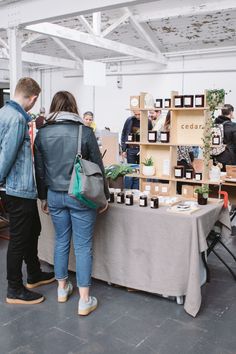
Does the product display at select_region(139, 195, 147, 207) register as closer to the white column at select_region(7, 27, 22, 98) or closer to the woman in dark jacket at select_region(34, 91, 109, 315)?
the woman in dark jacket at select_region(34, 91, 109, 315)

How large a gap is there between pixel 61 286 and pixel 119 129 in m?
7.71

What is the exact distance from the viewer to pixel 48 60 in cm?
964

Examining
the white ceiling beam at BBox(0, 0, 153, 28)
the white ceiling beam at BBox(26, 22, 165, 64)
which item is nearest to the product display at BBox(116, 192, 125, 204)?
the white ceiling beam at BBox(0, 0, 153, 28)

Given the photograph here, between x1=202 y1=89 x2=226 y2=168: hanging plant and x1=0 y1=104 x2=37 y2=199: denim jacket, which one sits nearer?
x1=0 y1=104 x2=37 y2=199: denim jacket

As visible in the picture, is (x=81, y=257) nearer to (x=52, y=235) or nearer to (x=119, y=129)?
(x=52, y=235)

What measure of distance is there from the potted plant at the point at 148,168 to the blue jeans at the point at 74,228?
0.90 m

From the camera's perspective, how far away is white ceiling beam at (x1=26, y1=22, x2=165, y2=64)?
555 cm

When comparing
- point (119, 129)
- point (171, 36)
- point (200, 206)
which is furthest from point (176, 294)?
point (119, 129)

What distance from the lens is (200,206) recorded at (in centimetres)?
275

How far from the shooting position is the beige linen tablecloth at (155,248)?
96.8 inches

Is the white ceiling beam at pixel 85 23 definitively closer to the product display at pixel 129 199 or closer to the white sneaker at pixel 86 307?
the product display at pixel 129 199

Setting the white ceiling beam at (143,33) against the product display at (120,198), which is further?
the white ceiling beam at (143,33)

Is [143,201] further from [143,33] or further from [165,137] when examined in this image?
[143,33]

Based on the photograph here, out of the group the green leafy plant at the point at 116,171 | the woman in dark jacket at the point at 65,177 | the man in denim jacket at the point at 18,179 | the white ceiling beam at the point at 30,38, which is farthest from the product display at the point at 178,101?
the white ceiling beam at the point at 30,38
